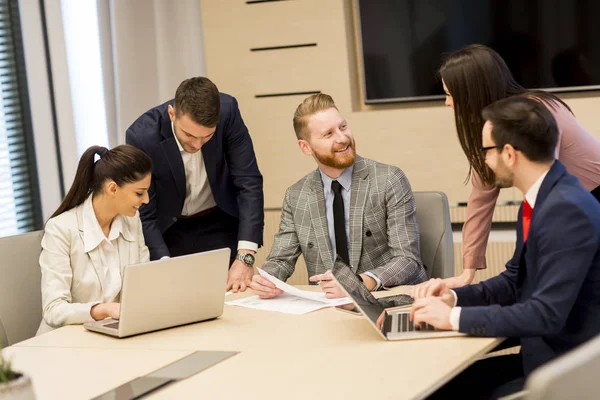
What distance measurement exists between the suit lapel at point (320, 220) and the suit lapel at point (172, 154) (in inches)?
24.3

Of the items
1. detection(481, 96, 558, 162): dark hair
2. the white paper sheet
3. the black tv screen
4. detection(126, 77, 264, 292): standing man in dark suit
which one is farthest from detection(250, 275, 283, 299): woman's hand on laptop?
the black tv screen

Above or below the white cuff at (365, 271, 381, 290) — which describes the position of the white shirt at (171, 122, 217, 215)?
above

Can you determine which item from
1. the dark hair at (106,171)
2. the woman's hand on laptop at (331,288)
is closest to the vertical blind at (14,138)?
the dark hair at (106,171)

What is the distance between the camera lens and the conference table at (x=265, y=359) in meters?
1.86

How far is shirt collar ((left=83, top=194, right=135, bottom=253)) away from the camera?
2.86 meters

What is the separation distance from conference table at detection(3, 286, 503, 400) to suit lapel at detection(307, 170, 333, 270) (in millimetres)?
562

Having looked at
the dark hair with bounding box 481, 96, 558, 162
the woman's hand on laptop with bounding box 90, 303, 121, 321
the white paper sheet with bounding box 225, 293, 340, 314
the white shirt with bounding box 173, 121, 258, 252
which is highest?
the dark hair with bounding box 481, 96, 558, 162

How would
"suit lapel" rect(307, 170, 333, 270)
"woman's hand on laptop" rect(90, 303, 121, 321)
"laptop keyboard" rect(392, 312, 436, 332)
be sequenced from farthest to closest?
"suit lapel" rect(307, 170, 333, 270) < "woman's hand on laptop" rect(90, 303, 121, 321) < "laptop keyboard" rect(392, 312, 436, 332)

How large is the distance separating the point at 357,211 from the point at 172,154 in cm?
87

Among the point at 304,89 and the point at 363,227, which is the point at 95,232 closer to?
the point at 363,227

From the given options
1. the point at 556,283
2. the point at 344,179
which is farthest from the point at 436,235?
the point at 556,283

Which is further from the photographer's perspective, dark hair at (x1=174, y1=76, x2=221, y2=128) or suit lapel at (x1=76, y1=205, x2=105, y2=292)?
dark hair at (x1=174, y1=76, x2=221, y2=128)

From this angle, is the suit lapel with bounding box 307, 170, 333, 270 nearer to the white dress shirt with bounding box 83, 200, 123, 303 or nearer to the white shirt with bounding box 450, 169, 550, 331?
the white dress shirt with bounding box 83, 200, 123, 303

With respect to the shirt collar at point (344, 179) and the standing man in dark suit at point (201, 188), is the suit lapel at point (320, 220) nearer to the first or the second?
the shirt collar at point (344, 179)
